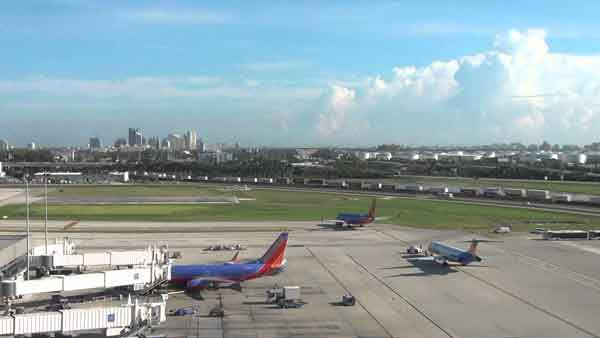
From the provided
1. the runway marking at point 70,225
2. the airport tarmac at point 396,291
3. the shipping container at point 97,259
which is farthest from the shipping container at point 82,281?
the runway marking at point 70,225

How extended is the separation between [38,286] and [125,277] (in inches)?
235

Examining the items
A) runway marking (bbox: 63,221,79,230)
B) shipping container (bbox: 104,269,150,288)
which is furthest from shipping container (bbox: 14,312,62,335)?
runway marking (bbox: 63,221,79,230)

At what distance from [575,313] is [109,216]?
77.3m

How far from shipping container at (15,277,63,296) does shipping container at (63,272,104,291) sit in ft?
1.46

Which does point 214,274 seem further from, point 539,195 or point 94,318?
point 539,195

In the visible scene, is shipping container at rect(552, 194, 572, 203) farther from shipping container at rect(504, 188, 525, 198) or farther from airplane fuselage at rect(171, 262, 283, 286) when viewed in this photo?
airplane fuselage at rect(171, 262, 283, 286)

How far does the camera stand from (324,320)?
3984 centimetres

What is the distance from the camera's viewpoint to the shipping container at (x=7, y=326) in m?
31.1

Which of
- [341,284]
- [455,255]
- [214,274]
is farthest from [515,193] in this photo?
[214,274]

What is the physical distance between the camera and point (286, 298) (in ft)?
143

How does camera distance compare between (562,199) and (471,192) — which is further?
(471,192)

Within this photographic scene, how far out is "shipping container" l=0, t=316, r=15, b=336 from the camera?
3112cm

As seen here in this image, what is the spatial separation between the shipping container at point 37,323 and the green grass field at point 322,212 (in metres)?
64.6

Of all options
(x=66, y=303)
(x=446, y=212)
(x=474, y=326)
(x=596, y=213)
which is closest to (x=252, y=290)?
(x=66, y=303)
